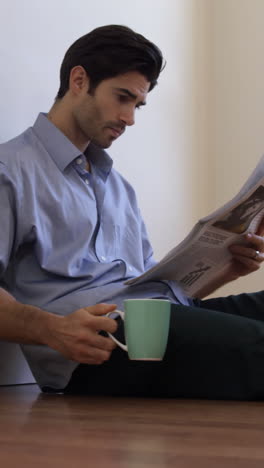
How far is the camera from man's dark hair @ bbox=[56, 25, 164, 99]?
1.63 meters

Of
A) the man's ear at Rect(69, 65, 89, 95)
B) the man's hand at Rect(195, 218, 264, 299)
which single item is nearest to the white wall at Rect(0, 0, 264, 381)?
the man's ear at Rect(69, 65, 89, 95)

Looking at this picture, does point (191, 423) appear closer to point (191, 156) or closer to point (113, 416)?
point (113, 416)

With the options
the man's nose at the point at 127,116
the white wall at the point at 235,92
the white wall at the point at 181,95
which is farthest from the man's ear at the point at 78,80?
the white wall at the point at 235,92

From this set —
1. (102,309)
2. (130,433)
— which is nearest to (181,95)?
(102,309)

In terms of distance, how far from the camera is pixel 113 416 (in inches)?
43.8

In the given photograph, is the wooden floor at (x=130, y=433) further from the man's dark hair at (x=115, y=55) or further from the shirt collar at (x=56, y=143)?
the man's dark hair at (x=115, y=55)

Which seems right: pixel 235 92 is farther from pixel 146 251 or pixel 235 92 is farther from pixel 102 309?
pixel 102 309

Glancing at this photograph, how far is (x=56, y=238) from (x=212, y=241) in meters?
0.34

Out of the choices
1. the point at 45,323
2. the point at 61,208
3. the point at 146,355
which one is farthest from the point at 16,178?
the point at 146,355

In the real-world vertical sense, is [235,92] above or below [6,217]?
below

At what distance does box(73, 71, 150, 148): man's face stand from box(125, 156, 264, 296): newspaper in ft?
1.30

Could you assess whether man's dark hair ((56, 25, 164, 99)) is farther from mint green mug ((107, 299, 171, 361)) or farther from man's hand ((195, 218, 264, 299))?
mint green mug ((107, 299, 171, 361))

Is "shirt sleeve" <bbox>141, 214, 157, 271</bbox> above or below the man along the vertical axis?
below

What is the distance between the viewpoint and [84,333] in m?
1.21
